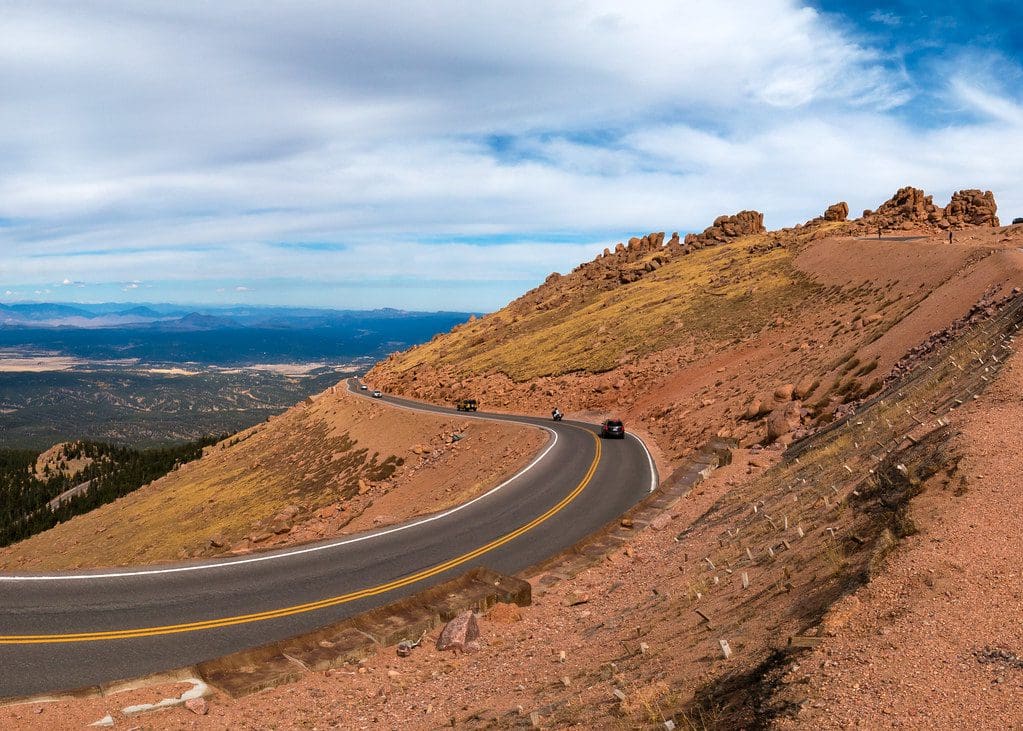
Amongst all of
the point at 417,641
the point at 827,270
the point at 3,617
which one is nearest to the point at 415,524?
the point at 417,641

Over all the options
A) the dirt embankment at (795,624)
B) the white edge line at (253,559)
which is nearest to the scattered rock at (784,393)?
the dirt embankment at (795,624)

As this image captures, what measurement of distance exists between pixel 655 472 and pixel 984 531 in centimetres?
2338

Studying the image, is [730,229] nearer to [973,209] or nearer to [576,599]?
[973,209]

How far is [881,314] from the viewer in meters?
40.5

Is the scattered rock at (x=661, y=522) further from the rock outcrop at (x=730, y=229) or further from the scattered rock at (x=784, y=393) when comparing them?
the rock outcrop at (x=730, y=229)

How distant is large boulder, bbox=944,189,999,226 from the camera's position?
7619cm

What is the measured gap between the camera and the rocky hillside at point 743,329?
32.1 metres

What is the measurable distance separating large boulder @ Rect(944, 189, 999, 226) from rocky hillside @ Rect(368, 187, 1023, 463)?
167 mm

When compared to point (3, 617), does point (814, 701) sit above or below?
above

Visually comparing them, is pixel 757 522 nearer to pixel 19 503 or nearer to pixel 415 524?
pixel 415 524

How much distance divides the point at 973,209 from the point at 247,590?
9748 centimetres

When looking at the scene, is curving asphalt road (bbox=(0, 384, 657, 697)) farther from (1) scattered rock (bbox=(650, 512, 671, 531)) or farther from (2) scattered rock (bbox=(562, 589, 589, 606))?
(2) scattered rock (bbox=(562, 589, 589, 606))

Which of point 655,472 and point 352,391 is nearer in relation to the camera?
point 655,472

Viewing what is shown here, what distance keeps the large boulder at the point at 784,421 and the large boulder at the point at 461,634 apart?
19861 mm
